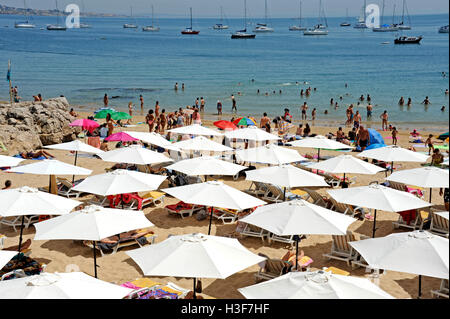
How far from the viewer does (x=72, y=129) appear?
69.7ft

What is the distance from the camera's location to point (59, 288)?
19.0 ft

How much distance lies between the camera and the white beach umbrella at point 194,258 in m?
6.67

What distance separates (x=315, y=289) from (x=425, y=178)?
6.44 metres

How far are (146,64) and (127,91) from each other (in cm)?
2744

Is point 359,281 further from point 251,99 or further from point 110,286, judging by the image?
point 251,99

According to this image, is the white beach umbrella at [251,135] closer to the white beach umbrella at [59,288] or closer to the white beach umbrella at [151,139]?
the white beach umbrella at [151,139]

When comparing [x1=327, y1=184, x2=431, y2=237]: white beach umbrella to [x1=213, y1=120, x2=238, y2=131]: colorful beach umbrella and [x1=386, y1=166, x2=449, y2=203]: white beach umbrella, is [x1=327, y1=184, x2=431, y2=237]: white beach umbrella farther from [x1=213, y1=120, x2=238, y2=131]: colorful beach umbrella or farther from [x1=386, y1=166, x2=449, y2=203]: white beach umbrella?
[x1=213, y1=120, x2=238, y2=131]: colorful beach umbrella

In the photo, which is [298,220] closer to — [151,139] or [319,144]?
[319,144]

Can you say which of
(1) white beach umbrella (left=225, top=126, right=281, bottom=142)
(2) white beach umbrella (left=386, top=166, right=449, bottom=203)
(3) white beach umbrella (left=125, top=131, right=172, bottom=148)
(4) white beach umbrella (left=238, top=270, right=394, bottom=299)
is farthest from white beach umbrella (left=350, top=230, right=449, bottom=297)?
(3) white beach umbrella (left=125, top=131, right=172, bottom=148)

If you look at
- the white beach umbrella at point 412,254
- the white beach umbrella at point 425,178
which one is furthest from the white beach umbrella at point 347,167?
the white beach umbrella at point 412,254

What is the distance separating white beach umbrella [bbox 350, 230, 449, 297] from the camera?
6.60 m

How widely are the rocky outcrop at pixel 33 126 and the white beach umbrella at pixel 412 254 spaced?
48.3 feet

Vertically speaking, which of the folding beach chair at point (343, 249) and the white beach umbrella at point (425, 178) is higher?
the white beach umbrella at point (425, 178)
